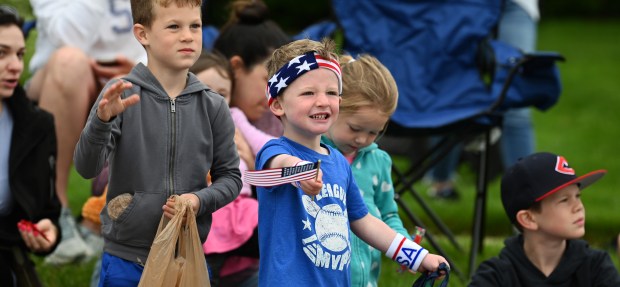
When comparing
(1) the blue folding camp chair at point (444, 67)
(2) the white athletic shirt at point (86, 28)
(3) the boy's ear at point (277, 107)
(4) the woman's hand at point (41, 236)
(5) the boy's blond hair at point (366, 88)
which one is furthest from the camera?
(1) the blue folding camp chair at point (444, 67)

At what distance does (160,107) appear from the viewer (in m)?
3.16

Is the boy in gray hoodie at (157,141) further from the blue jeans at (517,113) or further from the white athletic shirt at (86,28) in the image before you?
the blue jeans at (517,113)

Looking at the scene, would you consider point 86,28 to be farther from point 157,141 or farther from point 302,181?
point 302,181

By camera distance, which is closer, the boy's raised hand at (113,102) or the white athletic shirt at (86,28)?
the boy's raised hand at (113,102)

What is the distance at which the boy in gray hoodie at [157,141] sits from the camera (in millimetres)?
3141

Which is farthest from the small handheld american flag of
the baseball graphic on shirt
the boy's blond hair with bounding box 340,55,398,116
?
the boy's blond hair with bounding box 340,55,398,116

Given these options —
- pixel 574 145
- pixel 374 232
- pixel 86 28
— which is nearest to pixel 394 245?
pixel 374 232

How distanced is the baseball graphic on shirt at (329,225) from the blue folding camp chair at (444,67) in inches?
77.6

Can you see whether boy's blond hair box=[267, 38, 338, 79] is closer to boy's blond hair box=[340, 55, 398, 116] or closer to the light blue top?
the light blue top

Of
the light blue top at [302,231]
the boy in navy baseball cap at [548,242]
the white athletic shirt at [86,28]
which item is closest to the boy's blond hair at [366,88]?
the light blue top at [302,231]

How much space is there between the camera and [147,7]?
317 cm

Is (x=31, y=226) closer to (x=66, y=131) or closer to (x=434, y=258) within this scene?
(x=66, y=131)

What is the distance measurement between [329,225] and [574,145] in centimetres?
770

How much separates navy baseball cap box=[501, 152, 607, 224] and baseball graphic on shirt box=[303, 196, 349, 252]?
100 cm
